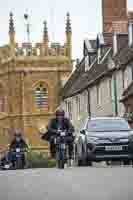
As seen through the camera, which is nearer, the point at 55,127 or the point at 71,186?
the point at 71,186

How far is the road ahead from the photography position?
48.9 ft

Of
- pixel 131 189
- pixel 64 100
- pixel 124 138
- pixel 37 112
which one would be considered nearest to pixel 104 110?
pixel 64 100

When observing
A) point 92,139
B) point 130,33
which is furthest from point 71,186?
point 130,33

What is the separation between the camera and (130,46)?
49.9 metres

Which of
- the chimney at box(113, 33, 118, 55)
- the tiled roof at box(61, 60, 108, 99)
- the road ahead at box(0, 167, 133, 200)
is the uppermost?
the chimney at box(113, 33, 118, 55)

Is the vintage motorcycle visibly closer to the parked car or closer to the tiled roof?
the parked car

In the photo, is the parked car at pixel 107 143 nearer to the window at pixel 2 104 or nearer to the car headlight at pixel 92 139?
the car headlight at pixel 92 139

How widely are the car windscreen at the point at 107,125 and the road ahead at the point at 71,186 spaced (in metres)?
5.89

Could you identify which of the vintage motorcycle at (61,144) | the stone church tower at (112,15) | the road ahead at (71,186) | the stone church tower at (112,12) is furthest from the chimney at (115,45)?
the road ahead at (71,186)

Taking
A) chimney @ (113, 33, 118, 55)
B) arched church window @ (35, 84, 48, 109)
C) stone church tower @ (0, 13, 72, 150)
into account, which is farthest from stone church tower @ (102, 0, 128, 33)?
arched church window @ (35, 84, 48, 109)

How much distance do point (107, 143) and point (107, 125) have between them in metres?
1.34

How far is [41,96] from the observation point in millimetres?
89688

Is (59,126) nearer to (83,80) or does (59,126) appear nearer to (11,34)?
(83,80)

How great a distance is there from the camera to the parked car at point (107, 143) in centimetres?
2661
